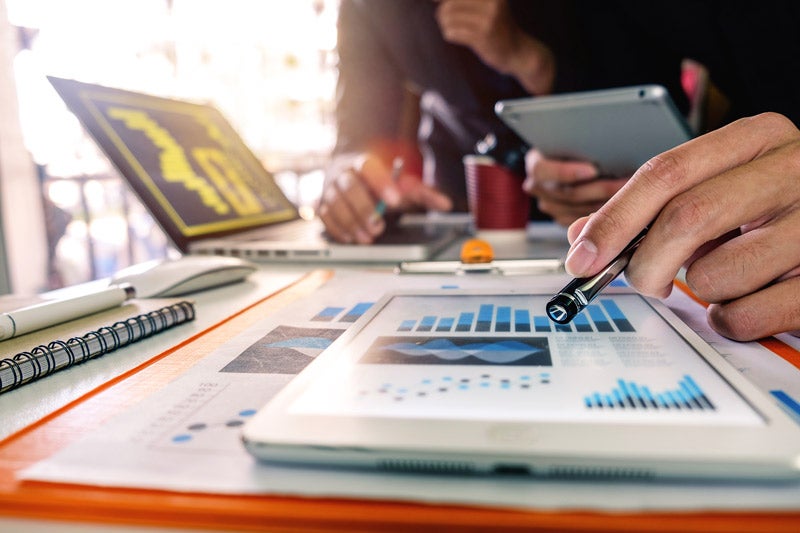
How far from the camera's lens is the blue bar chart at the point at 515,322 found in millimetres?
404

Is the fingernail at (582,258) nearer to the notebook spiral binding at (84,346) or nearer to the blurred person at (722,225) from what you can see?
the blurred person at (722,225)

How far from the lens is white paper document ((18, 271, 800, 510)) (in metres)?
0.22

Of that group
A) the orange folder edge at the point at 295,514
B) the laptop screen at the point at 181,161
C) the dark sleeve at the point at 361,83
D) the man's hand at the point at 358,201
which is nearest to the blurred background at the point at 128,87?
the dark sleeve at the point at 361,83

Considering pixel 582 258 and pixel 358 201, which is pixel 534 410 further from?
pixel 358 201

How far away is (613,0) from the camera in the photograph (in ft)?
3.69

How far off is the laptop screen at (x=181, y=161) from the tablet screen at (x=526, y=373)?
55 centimetres

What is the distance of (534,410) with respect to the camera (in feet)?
0.85

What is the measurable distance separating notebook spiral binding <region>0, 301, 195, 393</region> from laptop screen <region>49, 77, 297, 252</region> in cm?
38

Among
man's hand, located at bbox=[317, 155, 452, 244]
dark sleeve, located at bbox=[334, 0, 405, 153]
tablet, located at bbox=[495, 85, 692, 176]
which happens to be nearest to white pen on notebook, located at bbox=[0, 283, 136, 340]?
man's hand, located at bbox=[317, 155, 452, 244]

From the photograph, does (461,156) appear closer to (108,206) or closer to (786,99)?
(786,99)

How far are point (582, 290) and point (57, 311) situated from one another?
1.39 feet

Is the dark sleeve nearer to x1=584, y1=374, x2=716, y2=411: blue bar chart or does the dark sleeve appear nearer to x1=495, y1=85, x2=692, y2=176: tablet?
x1=495, y1=85, x2=692, y2=176: tablet

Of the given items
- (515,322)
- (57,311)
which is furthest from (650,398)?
(57,311)

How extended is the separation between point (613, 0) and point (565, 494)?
1151mm
